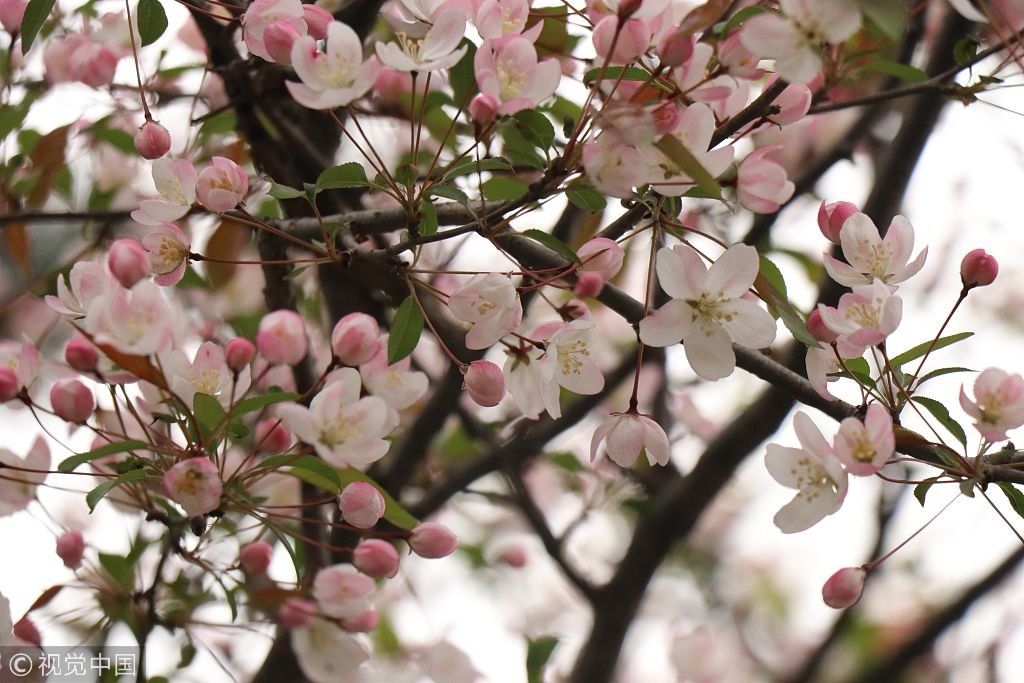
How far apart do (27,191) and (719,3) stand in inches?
41.7

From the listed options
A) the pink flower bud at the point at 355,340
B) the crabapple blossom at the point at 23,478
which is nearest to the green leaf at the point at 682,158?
the pink flower bud at the point at 355,340

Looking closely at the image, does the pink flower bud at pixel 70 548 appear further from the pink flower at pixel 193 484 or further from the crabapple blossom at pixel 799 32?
the crabapple blossom at pixel 799 32

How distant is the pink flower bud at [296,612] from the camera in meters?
0.84

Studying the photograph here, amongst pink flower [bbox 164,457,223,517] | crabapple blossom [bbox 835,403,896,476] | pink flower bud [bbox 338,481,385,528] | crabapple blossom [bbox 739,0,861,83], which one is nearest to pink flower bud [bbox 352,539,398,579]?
pink flower bud [bbox 338,481,385,528]

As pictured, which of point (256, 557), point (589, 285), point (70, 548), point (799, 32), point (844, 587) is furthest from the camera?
point (70, 548)

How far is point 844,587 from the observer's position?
0.83 m

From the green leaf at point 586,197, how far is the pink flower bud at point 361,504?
0.93ft

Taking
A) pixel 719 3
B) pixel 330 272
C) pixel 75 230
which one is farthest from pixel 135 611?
pixel 719 3

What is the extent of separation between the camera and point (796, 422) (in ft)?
2.50

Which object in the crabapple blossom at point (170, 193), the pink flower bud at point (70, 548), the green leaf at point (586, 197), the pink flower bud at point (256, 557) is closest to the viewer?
the green leaf at point (586, 197)

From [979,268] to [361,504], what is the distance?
57cm

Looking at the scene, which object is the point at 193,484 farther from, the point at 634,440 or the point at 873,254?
the point at 873,254

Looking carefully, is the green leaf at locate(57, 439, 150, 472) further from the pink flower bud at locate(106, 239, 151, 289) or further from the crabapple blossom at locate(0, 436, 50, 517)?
the crabapple blossom at locate(0, 436, 50, 517)

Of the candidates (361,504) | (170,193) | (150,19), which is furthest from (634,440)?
(150,19)
